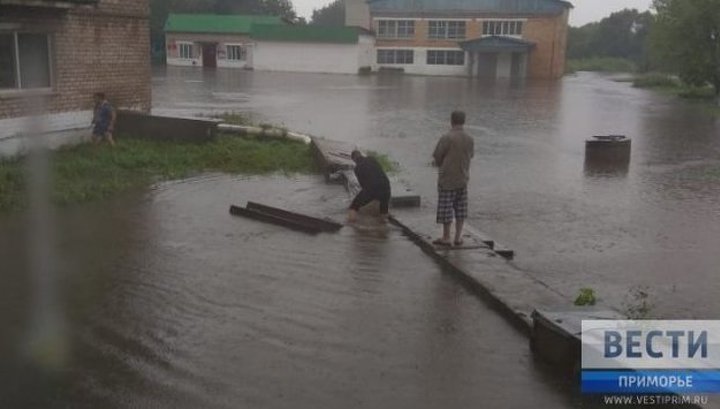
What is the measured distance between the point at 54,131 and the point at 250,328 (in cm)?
988

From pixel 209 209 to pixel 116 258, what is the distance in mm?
2741

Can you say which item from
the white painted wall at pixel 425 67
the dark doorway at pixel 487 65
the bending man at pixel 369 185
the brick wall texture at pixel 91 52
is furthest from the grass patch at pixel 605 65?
the bending man at pixel 369 185

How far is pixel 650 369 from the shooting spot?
15.4ft

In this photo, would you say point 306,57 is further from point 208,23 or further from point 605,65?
point 605,65

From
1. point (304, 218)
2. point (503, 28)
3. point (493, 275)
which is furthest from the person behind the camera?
point (503, 28)

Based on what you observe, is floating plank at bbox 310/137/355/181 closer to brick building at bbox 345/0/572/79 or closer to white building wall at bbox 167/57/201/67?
brick building at bbox 345/0/572/79

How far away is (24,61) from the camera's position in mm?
13602

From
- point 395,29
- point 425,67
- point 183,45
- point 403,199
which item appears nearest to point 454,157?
point 403,199

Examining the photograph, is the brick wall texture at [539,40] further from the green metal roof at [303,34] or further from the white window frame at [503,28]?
the green metal roof at [303,34]

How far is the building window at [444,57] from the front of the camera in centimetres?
6531

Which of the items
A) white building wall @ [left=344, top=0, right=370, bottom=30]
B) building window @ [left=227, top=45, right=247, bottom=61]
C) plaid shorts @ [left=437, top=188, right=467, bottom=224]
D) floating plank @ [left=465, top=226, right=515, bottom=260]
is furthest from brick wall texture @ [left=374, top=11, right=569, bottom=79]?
plaid shorts @ [left=437, top=188, right=467, bottom=224]

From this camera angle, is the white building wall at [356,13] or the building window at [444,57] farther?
the white building wall at [356,13]

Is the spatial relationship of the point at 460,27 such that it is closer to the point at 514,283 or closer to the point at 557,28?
the point at 557,28

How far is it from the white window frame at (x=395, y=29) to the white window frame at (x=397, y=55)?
1192mm
